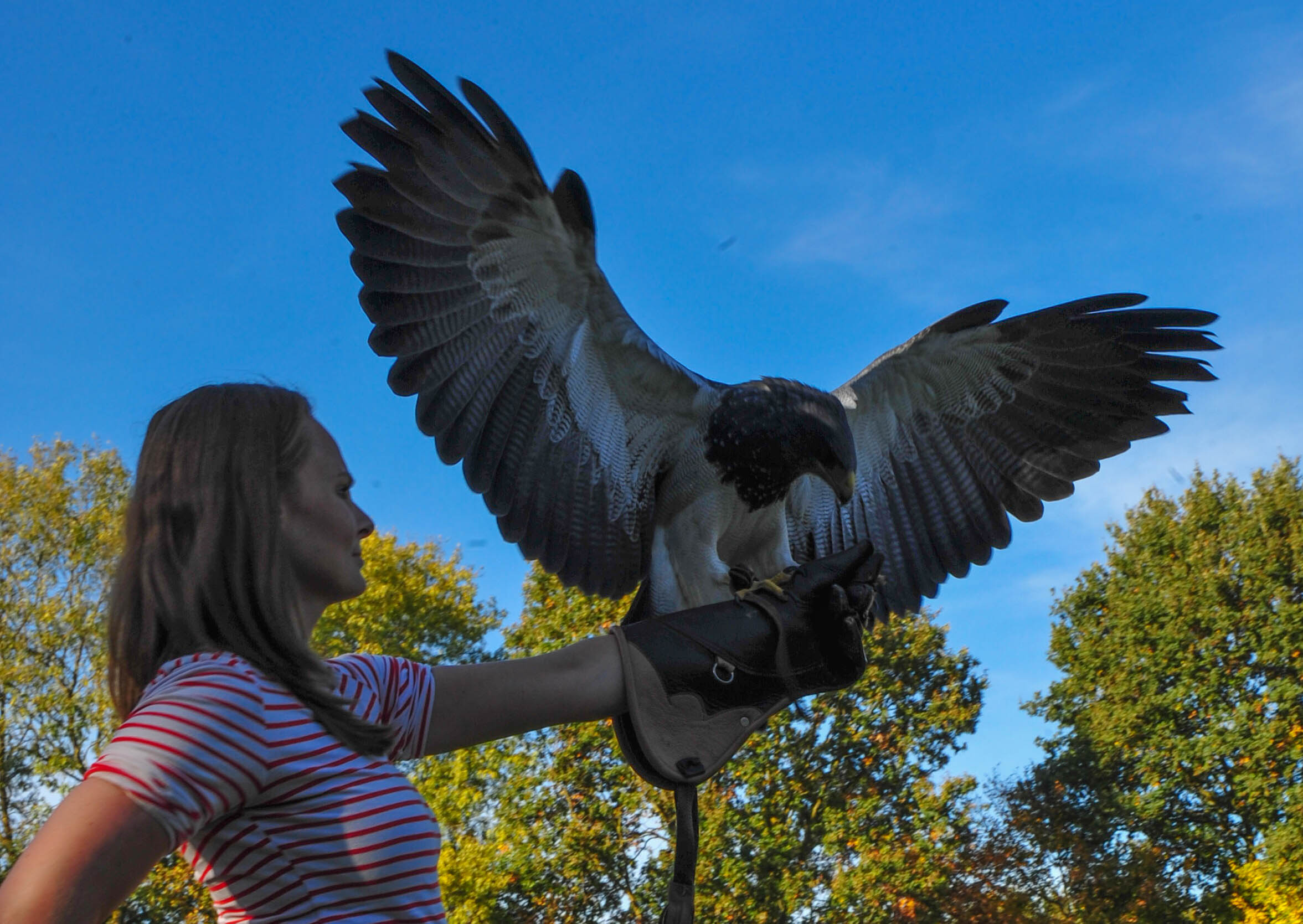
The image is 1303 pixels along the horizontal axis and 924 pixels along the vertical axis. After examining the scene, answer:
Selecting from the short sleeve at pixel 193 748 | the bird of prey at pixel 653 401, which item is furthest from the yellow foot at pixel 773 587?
the short sleeve at pixel 193 748

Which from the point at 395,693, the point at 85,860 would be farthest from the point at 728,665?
the point at 85,860

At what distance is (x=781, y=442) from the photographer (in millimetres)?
3336

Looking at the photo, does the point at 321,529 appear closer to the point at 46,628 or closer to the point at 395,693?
the point at 395,693

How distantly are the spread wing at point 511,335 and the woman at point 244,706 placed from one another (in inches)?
80.9

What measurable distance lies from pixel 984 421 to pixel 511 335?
189 cm

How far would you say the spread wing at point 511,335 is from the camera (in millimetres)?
3264

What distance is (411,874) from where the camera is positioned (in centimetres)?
110

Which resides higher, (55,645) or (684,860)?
(55,645)

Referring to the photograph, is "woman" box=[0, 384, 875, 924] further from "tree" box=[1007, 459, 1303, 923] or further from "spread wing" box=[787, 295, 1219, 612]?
"tree" box=[1007, 459, 1303, 923]

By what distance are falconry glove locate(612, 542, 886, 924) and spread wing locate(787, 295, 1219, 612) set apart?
1550mm

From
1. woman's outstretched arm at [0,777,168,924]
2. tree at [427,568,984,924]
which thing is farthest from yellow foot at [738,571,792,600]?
tree at [427,568,984,924]

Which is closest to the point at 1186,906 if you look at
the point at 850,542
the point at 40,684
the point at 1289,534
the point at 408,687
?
the point at 1289,534

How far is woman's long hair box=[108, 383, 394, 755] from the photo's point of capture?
3.68 ft

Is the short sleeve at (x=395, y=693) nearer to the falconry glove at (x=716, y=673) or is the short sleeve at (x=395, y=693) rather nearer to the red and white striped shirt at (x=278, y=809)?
the red and white striped shirt at (x=278, y=809)
